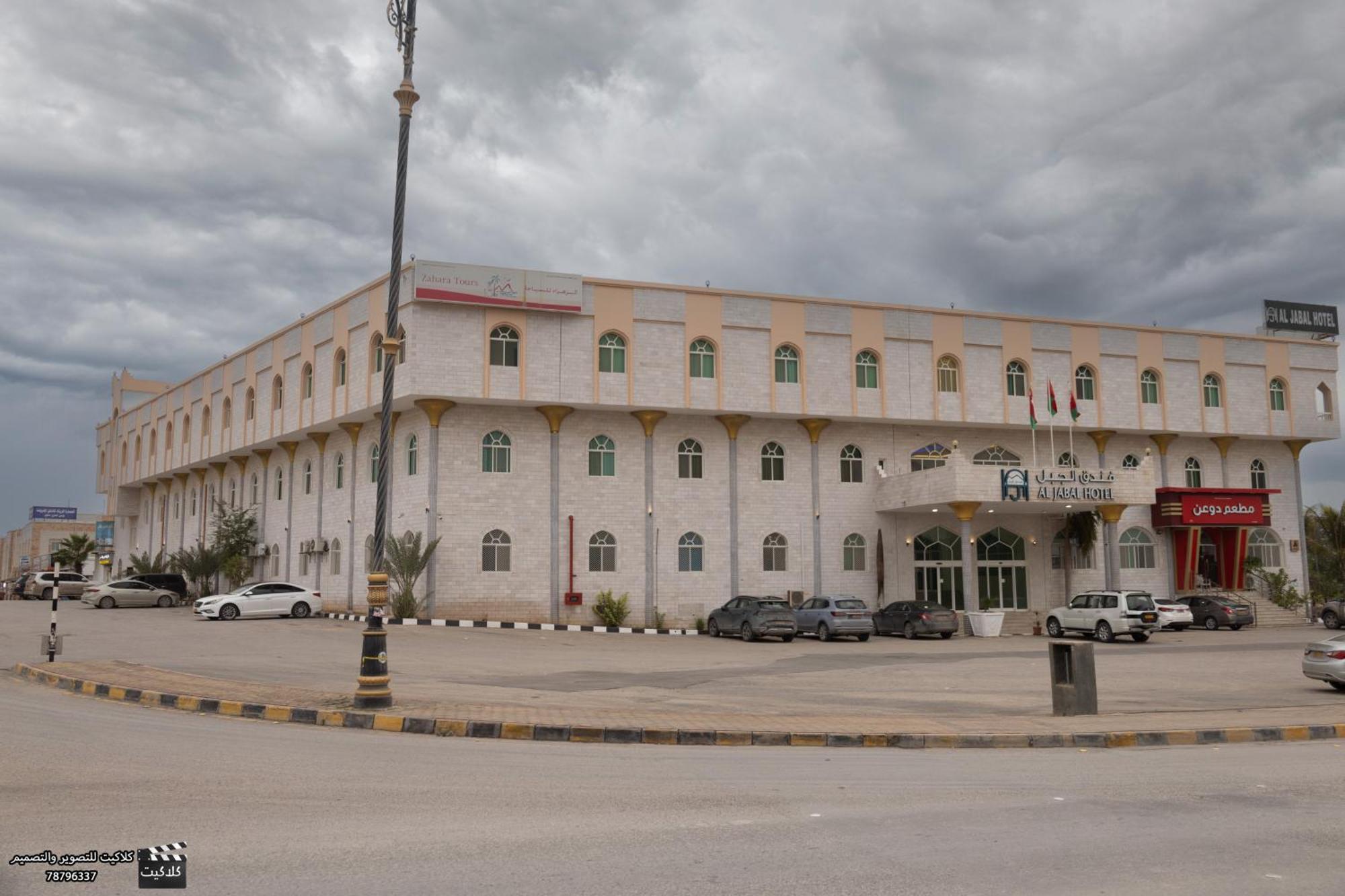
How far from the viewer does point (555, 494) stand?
36.7m

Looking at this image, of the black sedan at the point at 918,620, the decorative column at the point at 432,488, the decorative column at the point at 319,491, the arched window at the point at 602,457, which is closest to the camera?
the decorative column at the point at 432,488

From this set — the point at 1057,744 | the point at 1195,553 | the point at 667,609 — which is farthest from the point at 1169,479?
the point at 1057,744

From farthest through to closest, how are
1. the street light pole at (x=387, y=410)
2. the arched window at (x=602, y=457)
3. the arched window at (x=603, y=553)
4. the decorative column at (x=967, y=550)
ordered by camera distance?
1. the arched window at (x=602, y=457)
2. the decorative column at (x=967, y=550)
3. the arched window at (x=603, y=553)
4. the street light pole at (x=387, y=410)

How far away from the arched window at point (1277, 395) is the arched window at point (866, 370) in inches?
767

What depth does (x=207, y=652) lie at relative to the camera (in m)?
22.8

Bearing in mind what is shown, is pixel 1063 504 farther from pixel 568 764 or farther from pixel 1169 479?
pixel 568 764

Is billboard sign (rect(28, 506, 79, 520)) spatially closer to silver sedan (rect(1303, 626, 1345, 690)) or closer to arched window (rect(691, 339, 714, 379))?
arched window (rect(691, 339, 714, 379))

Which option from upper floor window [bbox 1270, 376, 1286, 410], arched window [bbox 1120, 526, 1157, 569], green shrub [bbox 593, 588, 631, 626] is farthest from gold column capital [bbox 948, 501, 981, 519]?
upper floor window [bbox 1270, 376, 1286, 410]

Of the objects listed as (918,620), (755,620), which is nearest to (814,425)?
(918,620)

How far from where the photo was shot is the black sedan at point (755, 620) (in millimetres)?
32781

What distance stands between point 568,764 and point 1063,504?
32.2 m

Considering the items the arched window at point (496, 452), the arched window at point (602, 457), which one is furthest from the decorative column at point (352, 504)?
the arched window at point (602, 457)

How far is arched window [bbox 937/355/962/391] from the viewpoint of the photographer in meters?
41.9

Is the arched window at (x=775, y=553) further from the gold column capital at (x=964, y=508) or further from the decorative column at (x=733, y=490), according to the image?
the gold column capital at (x=964, y=508)
